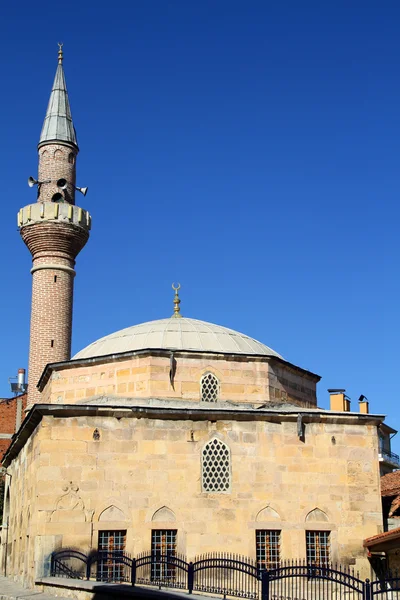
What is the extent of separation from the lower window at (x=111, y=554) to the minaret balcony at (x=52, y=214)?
11.1 meters

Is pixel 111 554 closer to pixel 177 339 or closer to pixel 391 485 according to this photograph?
pixel 177 339

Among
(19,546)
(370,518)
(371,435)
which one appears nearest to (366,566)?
(370,518)

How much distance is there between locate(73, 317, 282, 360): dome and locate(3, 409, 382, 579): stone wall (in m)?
2.11

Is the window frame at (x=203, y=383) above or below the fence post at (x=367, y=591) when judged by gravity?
above

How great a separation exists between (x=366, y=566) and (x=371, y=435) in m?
2.39

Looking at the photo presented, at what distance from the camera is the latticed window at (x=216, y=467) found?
14.2 metres

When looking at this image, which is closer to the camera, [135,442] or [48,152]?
[135,442]

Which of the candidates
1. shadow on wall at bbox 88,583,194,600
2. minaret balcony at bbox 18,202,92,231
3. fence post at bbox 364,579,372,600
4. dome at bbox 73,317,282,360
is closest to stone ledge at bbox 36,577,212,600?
shadow on wall at bbox 88,583,194,600

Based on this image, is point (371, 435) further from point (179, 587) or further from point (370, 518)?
point (179, 587)

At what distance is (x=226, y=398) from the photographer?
51.1ft

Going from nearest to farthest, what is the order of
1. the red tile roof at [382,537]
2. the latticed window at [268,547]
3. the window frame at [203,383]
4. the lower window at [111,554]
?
the red tile roof at [382,537]
the lower window at [111,554]
the latticed window at [268,547]
the window frame at [203,383]

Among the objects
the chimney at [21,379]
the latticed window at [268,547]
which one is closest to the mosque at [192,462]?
the latticed window at [268,547]

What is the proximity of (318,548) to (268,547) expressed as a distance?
3.05ft

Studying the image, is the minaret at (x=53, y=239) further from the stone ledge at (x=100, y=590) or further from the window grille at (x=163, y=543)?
the stone ledge at (x=100, y=590)
